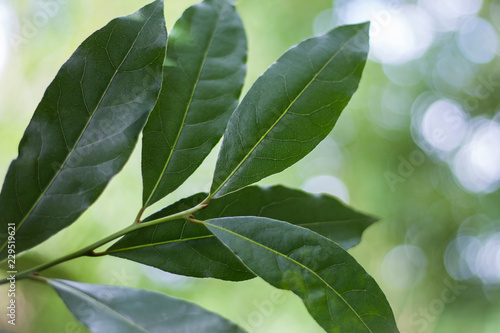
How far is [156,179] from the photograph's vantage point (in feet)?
0.99

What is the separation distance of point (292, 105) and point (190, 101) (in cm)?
7

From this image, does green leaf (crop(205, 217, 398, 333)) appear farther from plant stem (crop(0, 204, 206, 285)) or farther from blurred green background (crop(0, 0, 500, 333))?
blurred green background (crop(0, 0, 500, 333))

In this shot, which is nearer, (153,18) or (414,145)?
(153,18)

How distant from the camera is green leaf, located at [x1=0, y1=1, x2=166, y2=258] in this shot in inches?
A: 10.8

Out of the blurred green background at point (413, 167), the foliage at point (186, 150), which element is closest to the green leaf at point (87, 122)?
the foliage at point (186, 150)

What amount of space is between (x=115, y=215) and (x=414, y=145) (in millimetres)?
1871

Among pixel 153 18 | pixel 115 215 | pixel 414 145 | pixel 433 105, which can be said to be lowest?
pixel 153 18

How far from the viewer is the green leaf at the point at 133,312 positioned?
0.22 m

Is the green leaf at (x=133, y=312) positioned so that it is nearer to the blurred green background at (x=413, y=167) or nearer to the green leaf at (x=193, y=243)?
the green leaf at (x=193, y=243)

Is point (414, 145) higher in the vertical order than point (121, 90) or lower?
higher

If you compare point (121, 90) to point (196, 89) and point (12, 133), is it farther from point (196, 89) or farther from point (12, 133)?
point (12, 133)

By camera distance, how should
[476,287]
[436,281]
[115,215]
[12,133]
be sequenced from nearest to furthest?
[12,133] < [115,215] < [476,287] < [436,281]

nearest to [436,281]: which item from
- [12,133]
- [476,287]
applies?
[476,287]

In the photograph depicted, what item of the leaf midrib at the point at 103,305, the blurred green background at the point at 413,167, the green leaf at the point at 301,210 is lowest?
the leaf midrib at the point at 103,305
